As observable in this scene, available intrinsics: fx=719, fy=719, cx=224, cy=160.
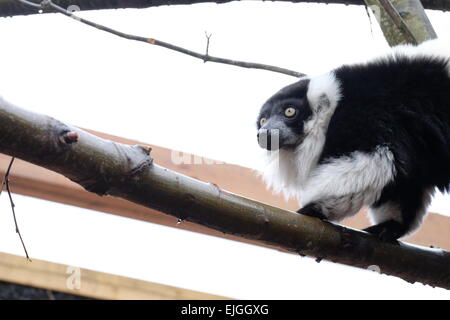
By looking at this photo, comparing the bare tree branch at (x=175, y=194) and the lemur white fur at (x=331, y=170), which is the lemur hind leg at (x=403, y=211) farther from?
the bare tree branch at (x=175, y=194)

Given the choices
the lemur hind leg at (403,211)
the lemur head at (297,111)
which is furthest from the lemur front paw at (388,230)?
the lemur head at (297,111)

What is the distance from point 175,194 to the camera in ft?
6.97

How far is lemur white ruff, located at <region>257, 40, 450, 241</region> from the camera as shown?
3.15m

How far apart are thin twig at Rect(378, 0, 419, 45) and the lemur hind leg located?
0.73 m

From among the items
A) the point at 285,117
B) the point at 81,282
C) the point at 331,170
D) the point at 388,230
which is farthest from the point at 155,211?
the point at 388,230

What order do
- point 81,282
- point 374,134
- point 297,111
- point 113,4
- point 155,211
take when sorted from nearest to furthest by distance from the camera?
1. point 374,134
2. point 113,4
3. point 297,111
4. point 81,282
5. point 155,211

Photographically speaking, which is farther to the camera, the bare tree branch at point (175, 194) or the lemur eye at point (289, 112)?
the lemur eye at point (289, 112)

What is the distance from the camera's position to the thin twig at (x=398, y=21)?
301 cm

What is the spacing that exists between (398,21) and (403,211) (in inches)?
38.4

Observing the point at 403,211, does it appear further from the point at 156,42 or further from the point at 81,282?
the point at 81,282

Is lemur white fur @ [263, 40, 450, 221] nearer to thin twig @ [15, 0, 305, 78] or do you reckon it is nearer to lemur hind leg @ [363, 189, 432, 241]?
lemur hind leg @ [363, 189, 432, 241]

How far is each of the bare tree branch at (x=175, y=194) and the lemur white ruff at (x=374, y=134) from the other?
9.6 inches

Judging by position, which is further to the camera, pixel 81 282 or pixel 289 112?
pixel 81 282

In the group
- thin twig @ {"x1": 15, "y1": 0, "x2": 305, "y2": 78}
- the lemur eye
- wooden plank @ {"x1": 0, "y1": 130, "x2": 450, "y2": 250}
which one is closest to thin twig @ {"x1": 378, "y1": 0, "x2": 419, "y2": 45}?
thin twig @ {"x1": 15, "y1": 0, "x2": 305, "y2": 78}
